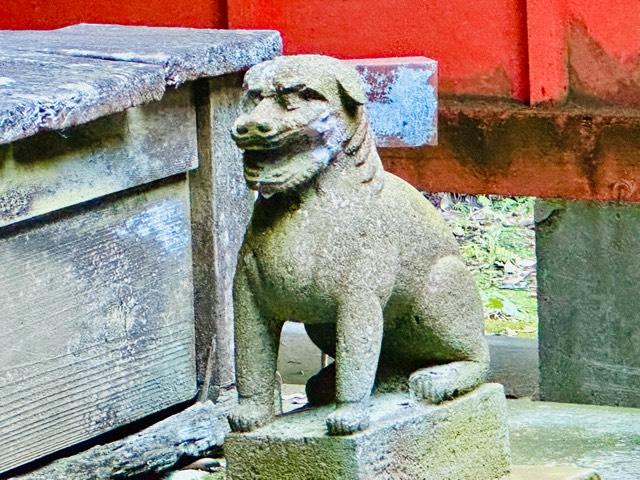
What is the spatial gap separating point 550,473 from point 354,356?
32.0 inches

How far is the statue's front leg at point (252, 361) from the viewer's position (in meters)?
3.60

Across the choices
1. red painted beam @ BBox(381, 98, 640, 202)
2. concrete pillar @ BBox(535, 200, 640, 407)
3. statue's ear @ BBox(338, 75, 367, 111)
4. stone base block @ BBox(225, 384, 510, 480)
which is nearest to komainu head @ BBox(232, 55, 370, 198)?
statue's ear @ BBox(338, 75, 367, 111)

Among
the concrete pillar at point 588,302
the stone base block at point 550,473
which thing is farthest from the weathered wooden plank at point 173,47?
the concrete pillar at point 588,302

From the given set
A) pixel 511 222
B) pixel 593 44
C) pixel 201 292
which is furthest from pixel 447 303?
pixel 511 222

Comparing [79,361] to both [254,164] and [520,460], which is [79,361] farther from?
[520,460]

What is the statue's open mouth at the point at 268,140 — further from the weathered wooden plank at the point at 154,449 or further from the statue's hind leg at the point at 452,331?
the weathered wooden plank at the point at 154,449

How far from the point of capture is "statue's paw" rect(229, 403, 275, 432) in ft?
11.9

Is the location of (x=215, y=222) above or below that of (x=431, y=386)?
above

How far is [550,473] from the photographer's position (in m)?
4.11

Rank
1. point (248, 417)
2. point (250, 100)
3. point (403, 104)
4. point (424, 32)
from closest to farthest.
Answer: point (250, 100) < point (248, 417) < point (403, 104) < point (424, 32)

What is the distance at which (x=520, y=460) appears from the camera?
4.42m

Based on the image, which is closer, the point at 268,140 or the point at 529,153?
the point at 268,140

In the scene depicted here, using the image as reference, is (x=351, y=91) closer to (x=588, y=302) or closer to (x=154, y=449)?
(x=154, y=449)

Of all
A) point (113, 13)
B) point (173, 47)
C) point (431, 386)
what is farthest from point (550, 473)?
point (113, 13)
